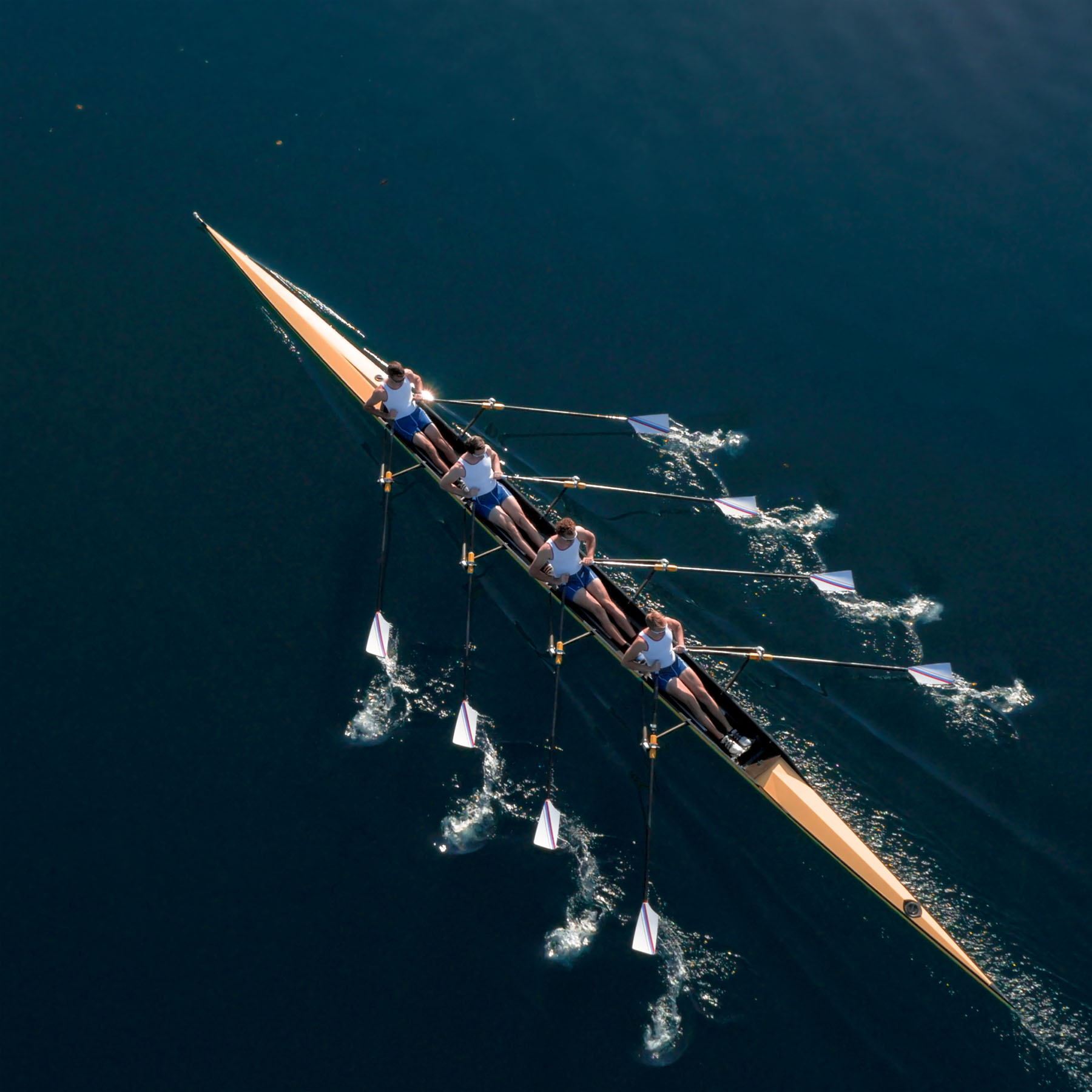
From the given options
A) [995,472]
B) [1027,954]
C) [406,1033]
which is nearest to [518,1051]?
[406,1033]

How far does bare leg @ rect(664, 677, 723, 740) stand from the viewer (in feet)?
41.4

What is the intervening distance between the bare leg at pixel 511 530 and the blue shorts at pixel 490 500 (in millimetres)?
82

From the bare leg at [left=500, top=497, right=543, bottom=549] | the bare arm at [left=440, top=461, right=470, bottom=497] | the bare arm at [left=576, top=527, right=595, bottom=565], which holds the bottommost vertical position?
the bare arm at [left=576, top=527, right=595, bottom=565]

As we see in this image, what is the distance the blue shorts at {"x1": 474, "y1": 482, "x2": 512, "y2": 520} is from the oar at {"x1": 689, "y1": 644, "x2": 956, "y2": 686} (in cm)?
337

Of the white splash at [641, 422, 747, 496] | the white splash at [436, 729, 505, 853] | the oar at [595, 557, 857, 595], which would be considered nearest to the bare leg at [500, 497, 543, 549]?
the oar at [595, 557, 857, 595]

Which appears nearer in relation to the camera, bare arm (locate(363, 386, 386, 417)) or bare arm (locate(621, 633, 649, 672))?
bare arm (locate(621, 633, 649, 672))

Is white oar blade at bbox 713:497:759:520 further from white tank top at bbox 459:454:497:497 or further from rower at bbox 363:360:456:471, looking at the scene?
rower at bbox 363:360:456:471

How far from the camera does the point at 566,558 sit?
42.3 feet

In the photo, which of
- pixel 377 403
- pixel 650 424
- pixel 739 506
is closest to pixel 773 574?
pixel 739 506

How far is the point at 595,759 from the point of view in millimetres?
13055

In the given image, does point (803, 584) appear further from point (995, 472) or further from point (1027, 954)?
point (1027, 954)

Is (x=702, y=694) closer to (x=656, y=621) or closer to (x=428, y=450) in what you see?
(x=656, y=621)

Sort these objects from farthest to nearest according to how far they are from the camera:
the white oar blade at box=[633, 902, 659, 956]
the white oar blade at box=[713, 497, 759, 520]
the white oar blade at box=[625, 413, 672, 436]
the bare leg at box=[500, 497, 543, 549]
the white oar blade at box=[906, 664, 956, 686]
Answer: the white oar blade at box=[625, 413, 672, 436] < the white oar blade at box=[713, 497, 759, 520] < the bare leg at box=[500, 497, 543, 549] < the white oar blade at box=[906, 664, 956, 686] < the white oar blade at box=[633, 902, 659, 956]

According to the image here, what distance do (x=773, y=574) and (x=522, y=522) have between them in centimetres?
357
